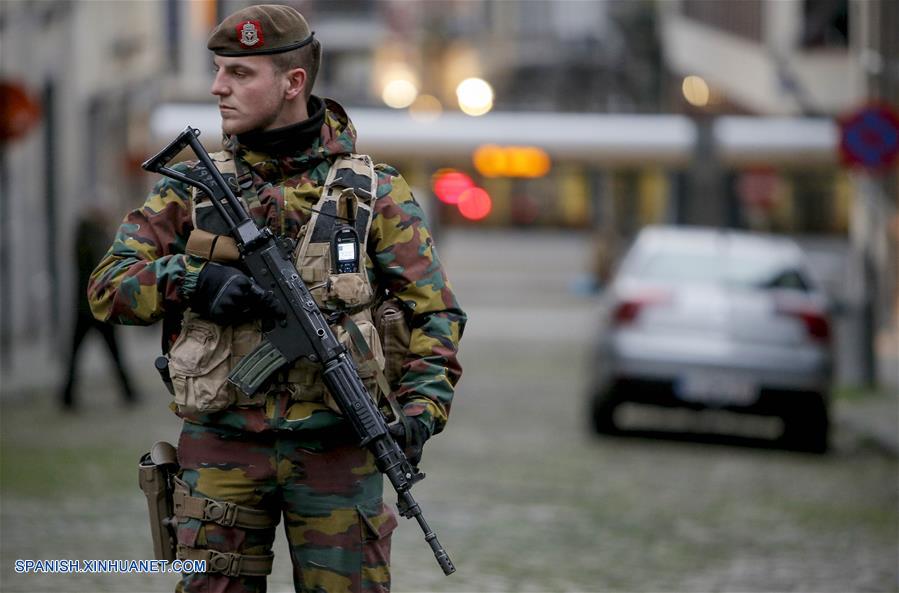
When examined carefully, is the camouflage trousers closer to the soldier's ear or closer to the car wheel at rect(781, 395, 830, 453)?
the soldier's ear

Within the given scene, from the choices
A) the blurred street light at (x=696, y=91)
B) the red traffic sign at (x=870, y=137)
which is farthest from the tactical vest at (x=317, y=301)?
the blurred street light at (x=696, y=91)

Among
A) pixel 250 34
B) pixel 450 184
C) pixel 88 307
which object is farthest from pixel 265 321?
pixel 450 184

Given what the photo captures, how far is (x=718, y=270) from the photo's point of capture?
13.9 meters

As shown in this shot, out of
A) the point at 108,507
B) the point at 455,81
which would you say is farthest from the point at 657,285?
the point at 455,81

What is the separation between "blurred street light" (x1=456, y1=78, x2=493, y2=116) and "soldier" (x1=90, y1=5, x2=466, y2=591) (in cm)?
3275

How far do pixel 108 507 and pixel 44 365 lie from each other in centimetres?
1060

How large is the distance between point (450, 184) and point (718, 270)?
2534cm

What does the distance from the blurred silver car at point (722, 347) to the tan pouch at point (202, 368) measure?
30.2 feet

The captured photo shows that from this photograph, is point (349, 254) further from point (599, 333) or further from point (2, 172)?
point (2, 172)

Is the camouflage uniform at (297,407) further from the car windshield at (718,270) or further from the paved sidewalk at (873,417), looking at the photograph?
the car windshield at (718,270)

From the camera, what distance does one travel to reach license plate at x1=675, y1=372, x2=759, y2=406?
44.2 ft

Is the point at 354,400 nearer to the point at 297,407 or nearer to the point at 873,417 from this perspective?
the point at 297,407

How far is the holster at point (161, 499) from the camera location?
456 cm

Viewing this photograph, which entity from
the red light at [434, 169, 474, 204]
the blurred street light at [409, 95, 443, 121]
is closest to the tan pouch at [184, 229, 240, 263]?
the blurred street light at [409, 95, 443, 121]
